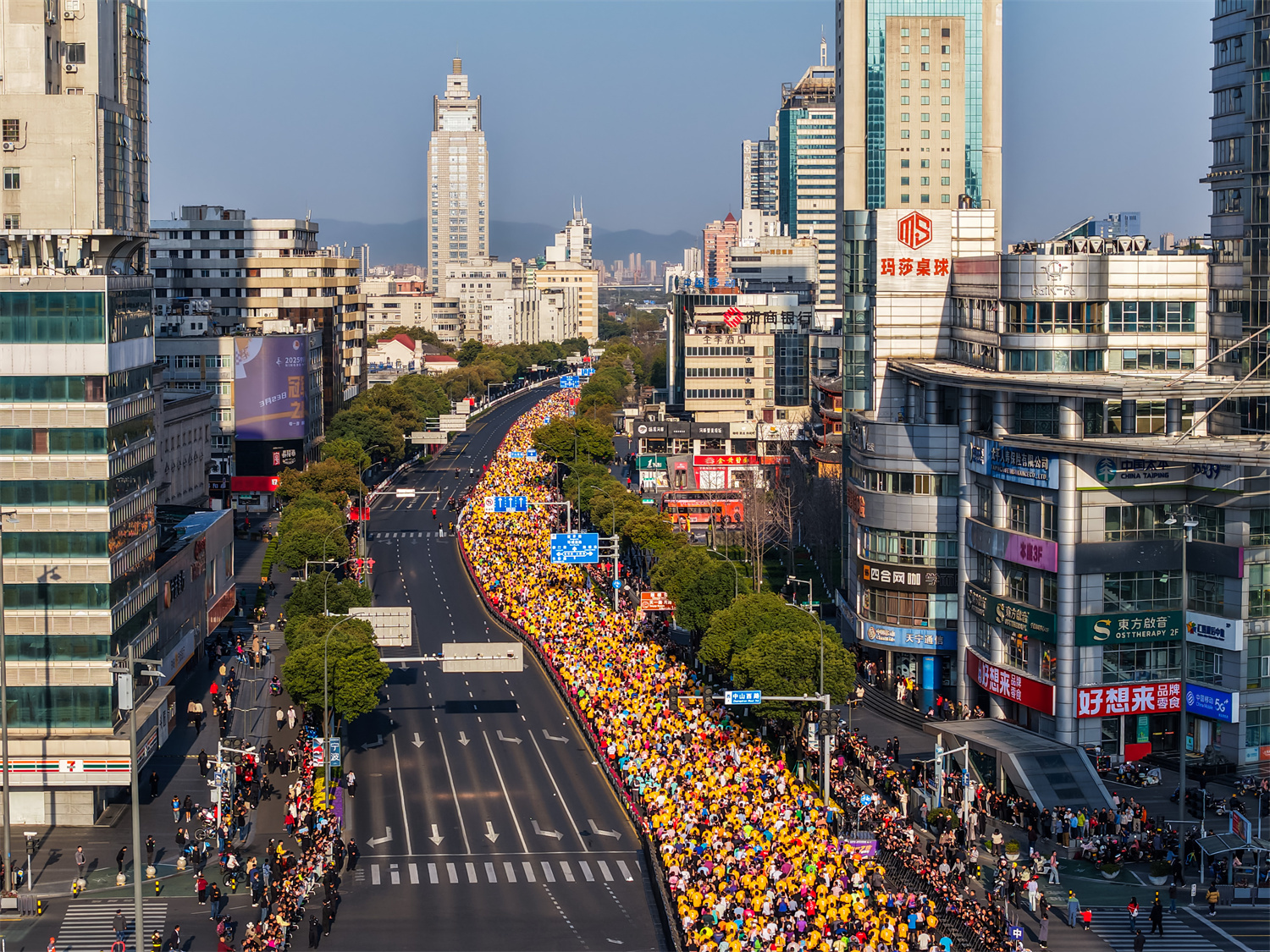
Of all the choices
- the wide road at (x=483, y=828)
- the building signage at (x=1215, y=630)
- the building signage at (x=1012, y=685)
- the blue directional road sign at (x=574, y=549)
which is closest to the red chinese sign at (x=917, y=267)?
the building signage at (x=1012, y=685)

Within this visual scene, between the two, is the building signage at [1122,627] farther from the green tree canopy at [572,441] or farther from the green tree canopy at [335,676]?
the green tree canopy at [572,441]

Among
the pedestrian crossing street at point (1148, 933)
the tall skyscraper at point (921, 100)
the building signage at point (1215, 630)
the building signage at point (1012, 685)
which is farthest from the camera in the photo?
the tall skyscraper at point (921, 100)

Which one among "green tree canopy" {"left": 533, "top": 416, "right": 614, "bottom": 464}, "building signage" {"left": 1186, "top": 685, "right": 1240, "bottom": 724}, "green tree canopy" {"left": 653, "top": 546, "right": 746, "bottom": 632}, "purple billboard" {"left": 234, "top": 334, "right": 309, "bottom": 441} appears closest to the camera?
"building signage" {"left": 1186, "top": 685, "right": 1240, "bottom": 724}

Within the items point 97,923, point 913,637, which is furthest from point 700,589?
point 97,923

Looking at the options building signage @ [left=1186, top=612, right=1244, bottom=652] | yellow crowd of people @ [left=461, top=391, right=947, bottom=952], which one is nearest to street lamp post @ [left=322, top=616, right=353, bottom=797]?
yellow crowd of people @ [left=461, top=391, right=947, bottom=952]

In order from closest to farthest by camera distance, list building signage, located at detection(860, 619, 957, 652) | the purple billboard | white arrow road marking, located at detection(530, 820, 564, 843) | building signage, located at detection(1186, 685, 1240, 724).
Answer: white arrow road marking, located at detection(530, 820, 564, 843), building signage, located at detection(1186, 685, 1240, 724), building signage, located at detection(860, 619, 957, 652), the purple billboard

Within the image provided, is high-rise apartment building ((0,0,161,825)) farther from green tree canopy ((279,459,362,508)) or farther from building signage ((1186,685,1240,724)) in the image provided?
green tree canopy ((279,459,362,508))
